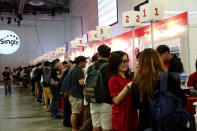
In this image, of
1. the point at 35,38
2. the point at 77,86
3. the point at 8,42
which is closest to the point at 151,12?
the point at 77,86

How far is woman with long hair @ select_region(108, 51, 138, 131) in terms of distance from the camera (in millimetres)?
2301

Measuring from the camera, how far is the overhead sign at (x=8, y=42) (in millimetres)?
23250

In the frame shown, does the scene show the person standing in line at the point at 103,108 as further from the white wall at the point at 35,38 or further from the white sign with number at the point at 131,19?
the white wall at the point at 35,38

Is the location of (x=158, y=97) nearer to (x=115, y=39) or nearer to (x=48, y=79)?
(x=48, y=79)

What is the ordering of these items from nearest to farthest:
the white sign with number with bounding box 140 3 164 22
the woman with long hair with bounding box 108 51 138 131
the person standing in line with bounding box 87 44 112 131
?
the woman with long hair with bounding box 108 51 138 131 → the person standing in line with bounding box 87 44 112 131 → the white sign with number with bounding box 140 3 164 22

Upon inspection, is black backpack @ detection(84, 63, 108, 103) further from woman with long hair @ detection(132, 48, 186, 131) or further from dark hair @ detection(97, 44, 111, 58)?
woman with long hair @ detection(132, 48, 186, 131)

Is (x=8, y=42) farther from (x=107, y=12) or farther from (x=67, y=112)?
(x=67, y=112)

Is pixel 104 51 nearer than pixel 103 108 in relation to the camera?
No

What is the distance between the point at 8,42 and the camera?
23688 millimetres

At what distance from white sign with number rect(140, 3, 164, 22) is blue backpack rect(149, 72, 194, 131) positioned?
345cm

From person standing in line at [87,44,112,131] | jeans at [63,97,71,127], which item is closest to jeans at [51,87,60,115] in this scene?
jeans at [63,97,71,127]

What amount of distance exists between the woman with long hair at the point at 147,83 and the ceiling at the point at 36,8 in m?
19.9

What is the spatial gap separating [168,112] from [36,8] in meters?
23.3

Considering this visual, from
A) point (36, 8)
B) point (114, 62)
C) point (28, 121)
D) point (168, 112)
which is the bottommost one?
point (28, 121)
